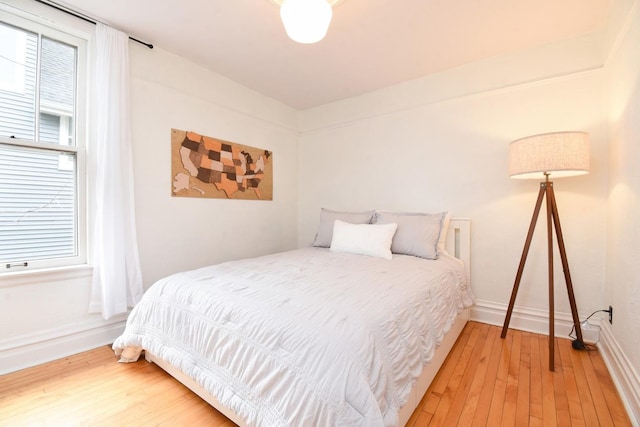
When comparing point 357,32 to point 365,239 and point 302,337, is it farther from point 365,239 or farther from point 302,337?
point 302,337

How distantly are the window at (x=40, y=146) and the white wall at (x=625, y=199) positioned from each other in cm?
352

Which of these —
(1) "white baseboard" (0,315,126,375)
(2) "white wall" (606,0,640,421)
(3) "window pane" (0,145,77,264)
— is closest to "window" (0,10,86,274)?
(3) "window pane" (0,145,77,264)

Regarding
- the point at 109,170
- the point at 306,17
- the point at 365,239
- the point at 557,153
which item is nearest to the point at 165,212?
the point at 109,170

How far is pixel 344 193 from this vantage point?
137 inches

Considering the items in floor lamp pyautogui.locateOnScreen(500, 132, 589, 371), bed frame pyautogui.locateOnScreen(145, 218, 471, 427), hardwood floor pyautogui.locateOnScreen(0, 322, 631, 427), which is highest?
floor lamp pyautogui.locateOnScreen(500, 132, 589, 371)

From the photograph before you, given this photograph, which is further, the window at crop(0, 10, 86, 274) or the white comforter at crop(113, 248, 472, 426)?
the window at crop(0, 10, 86, 274)

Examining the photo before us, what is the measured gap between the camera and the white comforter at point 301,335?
95cm

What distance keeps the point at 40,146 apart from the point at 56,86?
1.52 ft

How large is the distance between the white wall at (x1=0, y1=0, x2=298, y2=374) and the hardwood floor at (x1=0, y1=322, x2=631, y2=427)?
21cm

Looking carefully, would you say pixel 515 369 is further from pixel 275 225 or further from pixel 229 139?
pixel 229 139

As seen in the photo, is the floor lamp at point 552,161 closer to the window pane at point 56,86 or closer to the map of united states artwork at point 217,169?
the map of united states artwork at point 217,169

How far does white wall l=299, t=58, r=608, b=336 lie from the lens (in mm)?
2166

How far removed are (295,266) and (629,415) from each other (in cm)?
193

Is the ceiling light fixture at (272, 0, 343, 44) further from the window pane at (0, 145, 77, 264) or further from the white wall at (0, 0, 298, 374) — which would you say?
the window pane at (0, 145, 77, 264)
